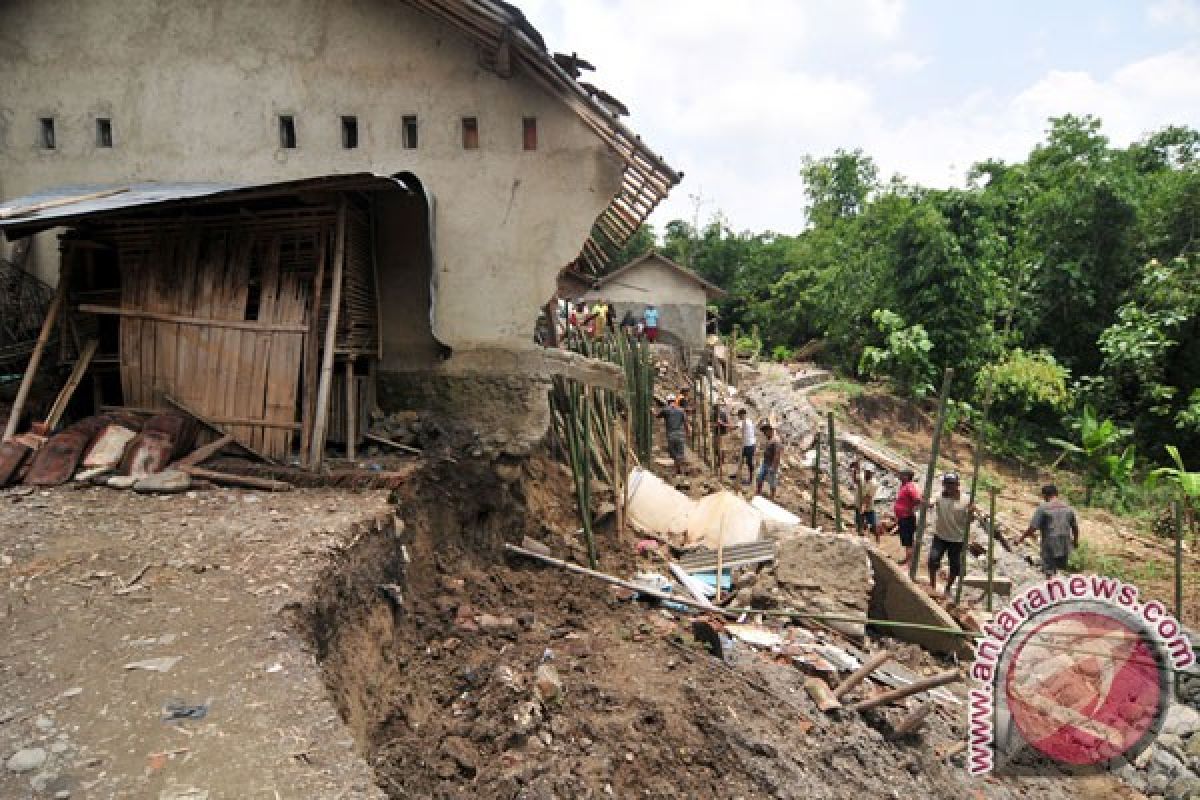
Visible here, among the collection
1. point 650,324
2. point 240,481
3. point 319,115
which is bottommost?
point 240,481

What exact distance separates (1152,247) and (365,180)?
2407cm

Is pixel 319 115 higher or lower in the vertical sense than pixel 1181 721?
higher

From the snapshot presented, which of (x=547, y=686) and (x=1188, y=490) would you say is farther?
(x=1188, y=490)

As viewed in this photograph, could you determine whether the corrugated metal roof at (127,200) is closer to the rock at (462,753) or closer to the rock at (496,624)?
the rock at (496,624)

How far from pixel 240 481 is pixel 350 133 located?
424cm

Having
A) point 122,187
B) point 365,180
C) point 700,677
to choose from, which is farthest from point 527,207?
point 700,677

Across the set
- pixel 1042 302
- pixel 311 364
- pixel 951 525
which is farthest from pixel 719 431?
pixel 1042 302

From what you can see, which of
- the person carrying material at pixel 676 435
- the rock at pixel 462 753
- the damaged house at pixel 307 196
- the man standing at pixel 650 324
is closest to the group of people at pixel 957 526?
the person carrying material at pixel 676 435

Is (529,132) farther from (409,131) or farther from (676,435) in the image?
(676,435)

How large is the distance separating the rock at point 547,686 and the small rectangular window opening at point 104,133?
797cm

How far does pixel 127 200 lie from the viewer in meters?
Answer: 6.08

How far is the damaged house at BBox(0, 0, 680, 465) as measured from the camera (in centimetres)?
659

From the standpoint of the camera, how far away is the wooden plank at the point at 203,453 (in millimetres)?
5965

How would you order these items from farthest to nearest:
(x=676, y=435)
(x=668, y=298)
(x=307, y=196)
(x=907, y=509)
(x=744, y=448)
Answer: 1. (x=668, y=298)
2. (x=744, y=448)
3. (x=676, y=435)
4. (x=907, y=509)
5. (x=307, y=196)
